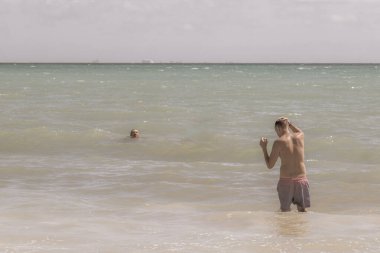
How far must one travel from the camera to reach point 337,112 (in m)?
28.3

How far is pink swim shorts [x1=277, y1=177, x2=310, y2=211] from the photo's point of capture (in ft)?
29.3

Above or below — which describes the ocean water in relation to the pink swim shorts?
below

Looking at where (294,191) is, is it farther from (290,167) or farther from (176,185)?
(176,185)

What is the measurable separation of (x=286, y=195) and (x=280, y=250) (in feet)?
6.10

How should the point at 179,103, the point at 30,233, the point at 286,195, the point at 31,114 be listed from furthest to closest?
the point at 179,103 → the point at 31,114 → the point at 286,195 → the point at 30,233

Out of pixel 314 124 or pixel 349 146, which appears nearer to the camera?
pixel 349 146

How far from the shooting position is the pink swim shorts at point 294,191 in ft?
29.3

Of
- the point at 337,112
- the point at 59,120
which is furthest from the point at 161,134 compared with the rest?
the point at 337,112

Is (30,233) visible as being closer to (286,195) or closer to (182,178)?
(286,195)

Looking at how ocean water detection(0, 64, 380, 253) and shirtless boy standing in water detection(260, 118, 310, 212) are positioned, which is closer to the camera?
ocean water detection(0, 64, 380, 253)

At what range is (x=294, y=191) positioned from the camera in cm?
898

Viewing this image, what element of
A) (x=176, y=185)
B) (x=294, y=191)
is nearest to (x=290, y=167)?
(x=294, y=191)

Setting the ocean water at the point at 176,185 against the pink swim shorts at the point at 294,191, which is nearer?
the ocean water at the point at 176,185

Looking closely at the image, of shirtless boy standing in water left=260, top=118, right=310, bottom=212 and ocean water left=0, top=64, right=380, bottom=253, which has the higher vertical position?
shirtless boy standing in water left=260, top=118, right=310, bottom=212
